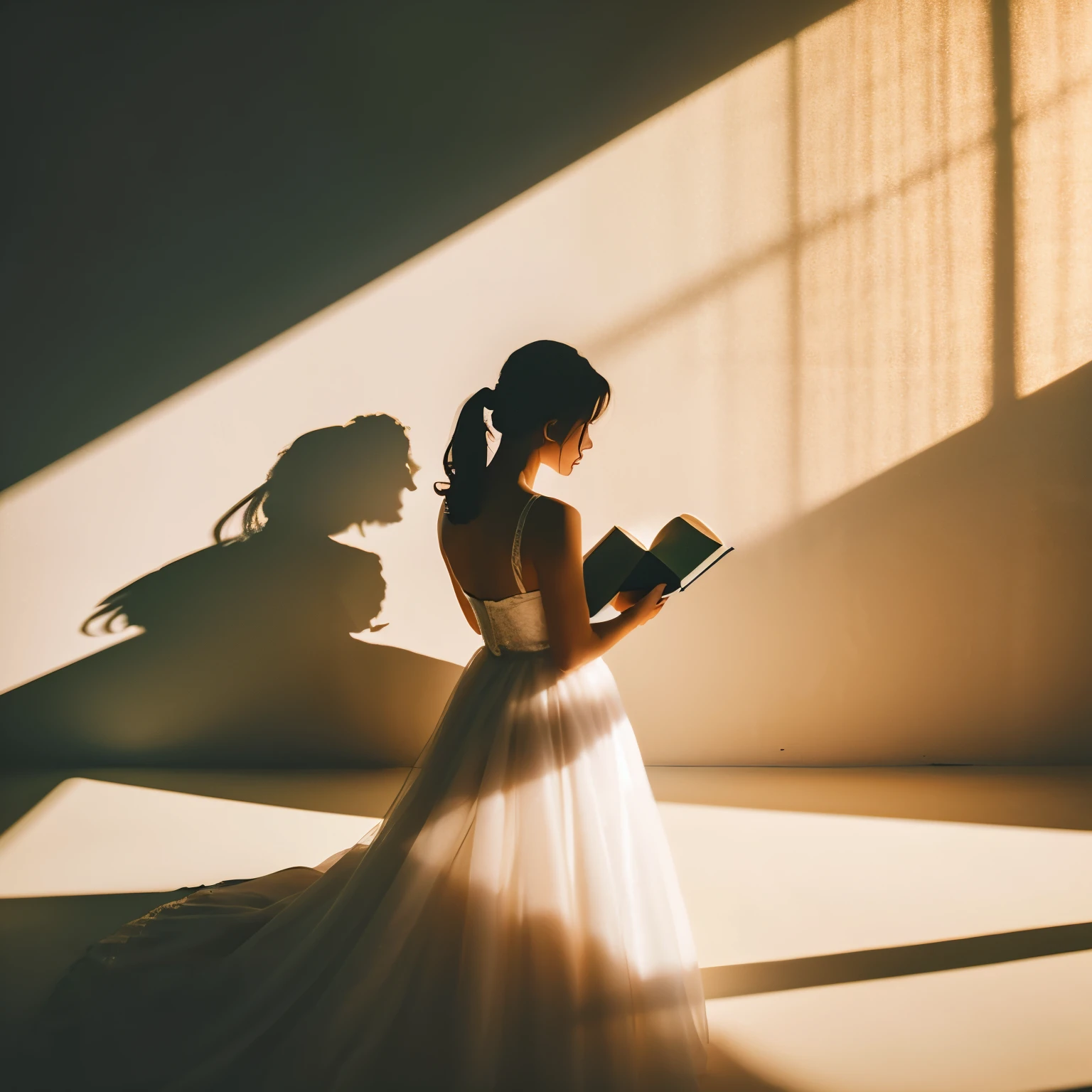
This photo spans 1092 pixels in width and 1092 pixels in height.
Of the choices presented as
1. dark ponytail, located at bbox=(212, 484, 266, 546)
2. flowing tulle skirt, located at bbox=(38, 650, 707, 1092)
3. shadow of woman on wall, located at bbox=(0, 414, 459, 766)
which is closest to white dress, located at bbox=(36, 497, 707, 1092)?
flowing tulle skirt, located at bbox=(38, 650, 707, 1092)

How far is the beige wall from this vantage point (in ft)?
10.3

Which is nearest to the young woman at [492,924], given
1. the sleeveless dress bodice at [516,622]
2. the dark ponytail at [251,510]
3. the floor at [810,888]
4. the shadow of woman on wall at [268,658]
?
the sleeveless dress bodice at [516,622]

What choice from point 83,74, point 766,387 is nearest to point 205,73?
point 83,74

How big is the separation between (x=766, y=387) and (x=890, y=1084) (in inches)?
97.4

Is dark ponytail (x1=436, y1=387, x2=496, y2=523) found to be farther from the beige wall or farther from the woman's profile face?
the beige wall

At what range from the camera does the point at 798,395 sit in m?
3.21

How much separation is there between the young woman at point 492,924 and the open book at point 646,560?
0.05 m

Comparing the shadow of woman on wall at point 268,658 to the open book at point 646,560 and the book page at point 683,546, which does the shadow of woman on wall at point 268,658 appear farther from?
the book page at point 683,546

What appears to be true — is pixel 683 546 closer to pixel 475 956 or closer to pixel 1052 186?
pixel 475 956

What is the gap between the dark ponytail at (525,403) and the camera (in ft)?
5.19

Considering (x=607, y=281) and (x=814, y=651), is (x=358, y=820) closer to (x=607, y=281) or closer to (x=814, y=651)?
(x=814, y=651)

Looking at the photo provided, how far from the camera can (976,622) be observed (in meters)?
3.26

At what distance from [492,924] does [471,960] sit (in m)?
0.07

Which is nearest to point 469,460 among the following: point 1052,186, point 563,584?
point 563,584
